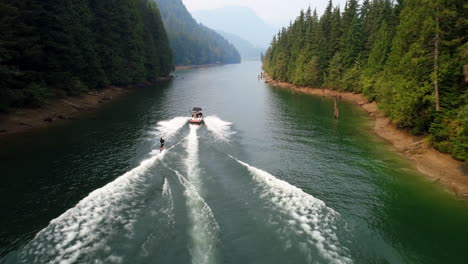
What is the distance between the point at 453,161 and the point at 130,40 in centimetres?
8832

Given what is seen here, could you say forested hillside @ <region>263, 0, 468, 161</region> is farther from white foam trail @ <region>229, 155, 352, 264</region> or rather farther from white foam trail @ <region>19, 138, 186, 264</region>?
white foam trail @ <region>19, 138, 186, 264</region>

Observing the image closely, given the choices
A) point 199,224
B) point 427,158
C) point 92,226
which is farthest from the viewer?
point 427,158

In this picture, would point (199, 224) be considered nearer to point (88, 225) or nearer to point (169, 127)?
point (88, 225)

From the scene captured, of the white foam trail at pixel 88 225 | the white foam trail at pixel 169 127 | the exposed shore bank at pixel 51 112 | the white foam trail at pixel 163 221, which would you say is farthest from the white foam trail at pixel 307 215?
the exposed shore bank at pixel 51 112

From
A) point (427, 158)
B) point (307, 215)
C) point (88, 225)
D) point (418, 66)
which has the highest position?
point (418, 66)

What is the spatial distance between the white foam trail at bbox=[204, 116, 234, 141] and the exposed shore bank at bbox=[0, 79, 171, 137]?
24479 mm

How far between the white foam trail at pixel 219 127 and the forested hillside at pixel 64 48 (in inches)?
1087

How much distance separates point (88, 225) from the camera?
20.0 metres

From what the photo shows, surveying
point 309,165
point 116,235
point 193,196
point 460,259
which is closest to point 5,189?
point 116,235

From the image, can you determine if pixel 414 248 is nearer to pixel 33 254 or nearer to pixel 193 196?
pixel 193 196

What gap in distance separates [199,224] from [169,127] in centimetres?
3041

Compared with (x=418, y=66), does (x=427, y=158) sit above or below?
below

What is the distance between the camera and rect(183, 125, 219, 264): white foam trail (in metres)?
17.6

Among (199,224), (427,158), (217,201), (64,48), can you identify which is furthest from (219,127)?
(64,48)
